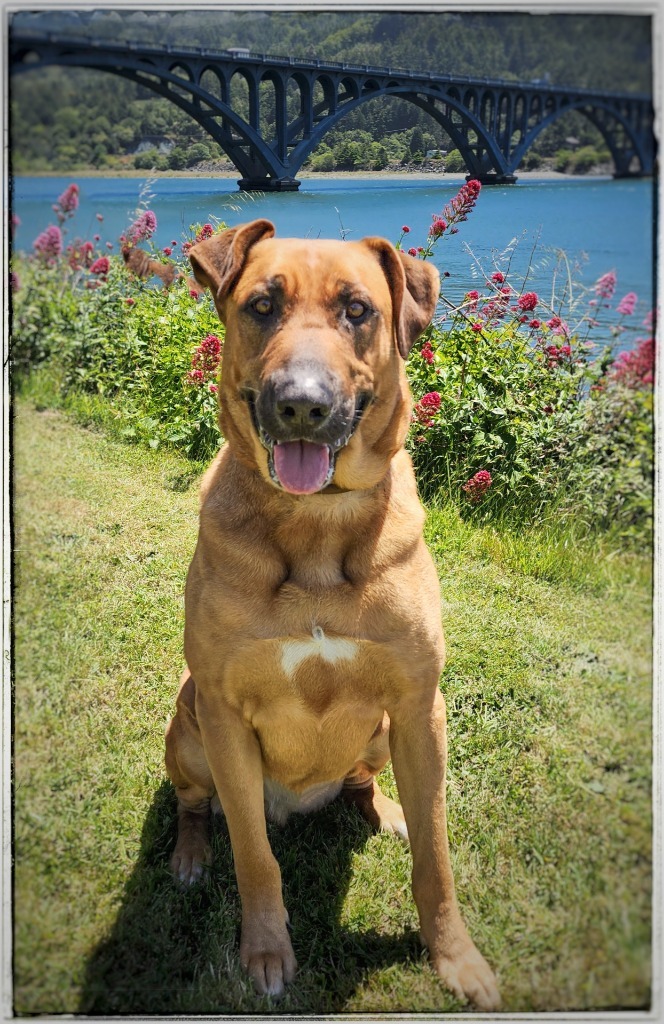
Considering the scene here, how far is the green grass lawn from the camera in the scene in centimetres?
254

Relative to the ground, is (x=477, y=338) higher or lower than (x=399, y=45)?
lower

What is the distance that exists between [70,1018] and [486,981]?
1.23 meters

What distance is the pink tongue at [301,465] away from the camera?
100 inches

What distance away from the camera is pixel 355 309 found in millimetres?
2648

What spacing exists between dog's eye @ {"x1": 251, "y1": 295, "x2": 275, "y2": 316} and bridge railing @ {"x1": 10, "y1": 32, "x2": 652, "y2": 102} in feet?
2.49

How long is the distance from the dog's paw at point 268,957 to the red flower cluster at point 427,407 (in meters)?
2.89

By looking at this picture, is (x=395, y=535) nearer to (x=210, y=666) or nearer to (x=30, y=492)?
(x=210, y=666)

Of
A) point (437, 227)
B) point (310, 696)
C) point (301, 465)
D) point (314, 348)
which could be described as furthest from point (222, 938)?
point (437, 227)

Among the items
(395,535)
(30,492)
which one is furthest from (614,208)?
(30,492)

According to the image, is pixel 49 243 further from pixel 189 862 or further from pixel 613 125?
pixel 189 862

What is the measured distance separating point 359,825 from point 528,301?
285 centimetres

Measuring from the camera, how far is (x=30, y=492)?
299 cm

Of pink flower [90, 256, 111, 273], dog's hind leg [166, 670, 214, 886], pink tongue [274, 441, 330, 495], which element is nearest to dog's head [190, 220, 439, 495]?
pink tongue [274, 441, 330, 495]

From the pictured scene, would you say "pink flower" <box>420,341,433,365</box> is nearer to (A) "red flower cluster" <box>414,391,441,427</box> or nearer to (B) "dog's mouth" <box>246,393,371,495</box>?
(A) "red flower cluster" <box>414,391,441,427</box>
